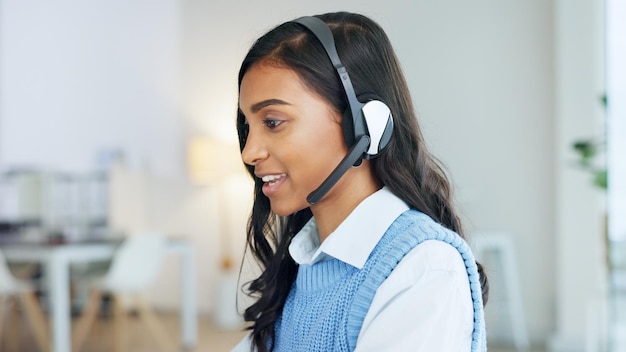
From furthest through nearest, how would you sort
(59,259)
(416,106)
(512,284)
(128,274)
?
(128,274) → (59,259) → (512,284) → (416,106)

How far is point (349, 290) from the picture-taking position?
719mm

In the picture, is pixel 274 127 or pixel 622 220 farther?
pixel 622 220

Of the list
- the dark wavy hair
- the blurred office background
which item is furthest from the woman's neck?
the blurred office background

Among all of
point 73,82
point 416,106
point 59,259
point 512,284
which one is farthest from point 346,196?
point 73,82

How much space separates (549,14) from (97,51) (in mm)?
4135

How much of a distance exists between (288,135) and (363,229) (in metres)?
0.12

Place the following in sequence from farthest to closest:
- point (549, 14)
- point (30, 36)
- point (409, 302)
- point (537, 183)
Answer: point (30, 36) → point (537, 183) → point (549, 14) → point (409, 302)

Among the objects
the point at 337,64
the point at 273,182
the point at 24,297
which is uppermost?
the point at 337,64

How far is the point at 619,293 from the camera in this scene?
79.8 inches

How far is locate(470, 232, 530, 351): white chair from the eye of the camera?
9.69 feet

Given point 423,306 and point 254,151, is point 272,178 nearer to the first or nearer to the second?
point 254,151

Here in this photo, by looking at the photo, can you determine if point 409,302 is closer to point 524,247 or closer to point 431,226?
point 431,226

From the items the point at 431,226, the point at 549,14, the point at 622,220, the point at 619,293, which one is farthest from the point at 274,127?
the point at 549,14

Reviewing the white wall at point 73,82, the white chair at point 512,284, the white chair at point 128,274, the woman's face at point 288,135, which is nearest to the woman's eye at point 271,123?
the woman's face at point 288,135
